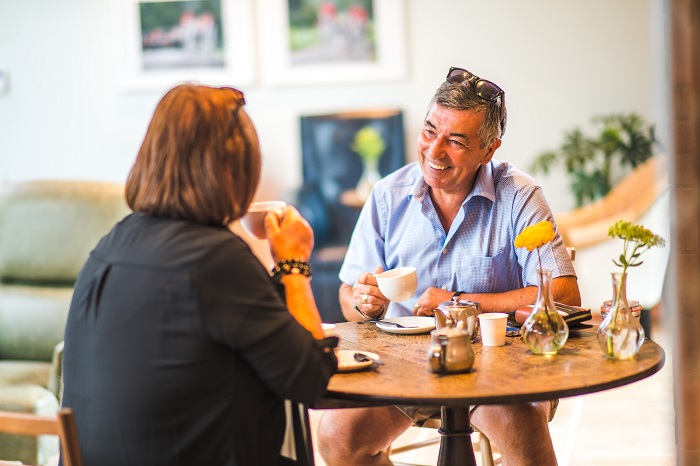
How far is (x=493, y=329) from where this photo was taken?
1823 millimetres

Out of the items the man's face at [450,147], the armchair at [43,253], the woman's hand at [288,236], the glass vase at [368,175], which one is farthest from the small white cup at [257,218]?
the glass vase at [368,175]

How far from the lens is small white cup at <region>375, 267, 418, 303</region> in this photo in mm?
1944

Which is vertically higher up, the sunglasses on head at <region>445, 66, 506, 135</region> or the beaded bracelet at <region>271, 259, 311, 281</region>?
the sunglasses on head at <region>445, 66, 506, 135</region>

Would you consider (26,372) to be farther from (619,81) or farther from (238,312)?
(619,81)

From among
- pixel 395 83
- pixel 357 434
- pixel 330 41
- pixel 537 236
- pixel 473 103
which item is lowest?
pixel 357 434

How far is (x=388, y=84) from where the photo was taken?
605 centimetres

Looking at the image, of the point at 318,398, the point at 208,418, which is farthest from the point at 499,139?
the point at 208,418

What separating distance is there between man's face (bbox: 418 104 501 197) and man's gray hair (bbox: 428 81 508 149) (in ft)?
0.04

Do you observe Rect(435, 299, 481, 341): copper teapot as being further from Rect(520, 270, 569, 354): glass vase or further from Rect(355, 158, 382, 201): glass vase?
Rect(355, 158, 382, 201): glass vase

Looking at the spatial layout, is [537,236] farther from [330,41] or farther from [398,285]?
[330,41]

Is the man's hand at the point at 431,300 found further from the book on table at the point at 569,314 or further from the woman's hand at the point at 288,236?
the woman's hand at the point at 288,236

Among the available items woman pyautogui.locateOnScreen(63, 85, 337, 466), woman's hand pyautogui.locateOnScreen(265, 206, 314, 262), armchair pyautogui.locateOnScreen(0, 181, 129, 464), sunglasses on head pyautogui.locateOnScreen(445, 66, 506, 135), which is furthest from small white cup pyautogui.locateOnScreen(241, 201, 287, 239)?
armchair pyautogui.locateOnScreen(0, 181, 129, 464)

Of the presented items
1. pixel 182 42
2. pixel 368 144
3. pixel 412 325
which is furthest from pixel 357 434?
pixel 182 42

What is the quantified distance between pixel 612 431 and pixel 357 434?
66.0 inches
